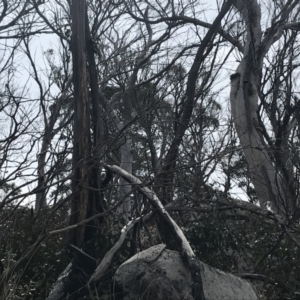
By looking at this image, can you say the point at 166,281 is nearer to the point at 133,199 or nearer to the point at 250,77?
the point at 133,199

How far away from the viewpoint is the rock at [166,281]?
615cm

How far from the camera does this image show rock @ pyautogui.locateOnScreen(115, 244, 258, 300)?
6148 millimetres

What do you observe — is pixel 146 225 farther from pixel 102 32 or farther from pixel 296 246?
pixel 102 32

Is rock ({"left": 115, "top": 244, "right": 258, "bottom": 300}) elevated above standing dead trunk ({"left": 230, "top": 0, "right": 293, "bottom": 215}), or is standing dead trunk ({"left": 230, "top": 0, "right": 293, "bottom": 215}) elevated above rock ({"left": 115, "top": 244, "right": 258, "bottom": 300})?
standing dead trunk ({"left": 230, "top": 0, "right": 293, "bottom": 215})

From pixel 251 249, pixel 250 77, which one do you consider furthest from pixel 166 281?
pixel 250 77

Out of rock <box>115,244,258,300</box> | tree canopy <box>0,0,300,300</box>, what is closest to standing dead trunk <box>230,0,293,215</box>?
tree canopy <box>0,0,300,300</box>

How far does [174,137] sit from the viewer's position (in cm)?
944

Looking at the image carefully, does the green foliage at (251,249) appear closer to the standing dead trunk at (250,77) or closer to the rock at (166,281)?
the rock at (166,281)

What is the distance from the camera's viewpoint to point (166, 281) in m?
6.18

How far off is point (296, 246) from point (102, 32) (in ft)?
25.4

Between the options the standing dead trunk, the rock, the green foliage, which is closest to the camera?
the rock

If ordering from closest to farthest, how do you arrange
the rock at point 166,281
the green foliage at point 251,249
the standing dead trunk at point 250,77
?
the rock at point 166,281 → the green foliage at point 251,249 → the standing dead trunk at point 250,77

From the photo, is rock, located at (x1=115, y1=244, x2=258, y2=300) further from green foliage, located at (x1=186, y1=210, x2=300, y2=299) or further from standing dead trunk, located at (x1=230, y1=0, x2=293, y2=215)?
standing dead trunk, located at (x1=230, y1=0, x2=293, y2=215)

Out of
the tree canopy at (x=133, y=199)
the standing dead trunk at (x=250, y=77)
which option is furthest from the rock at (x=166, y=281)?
the standing dead trunk at (x=250, y=77)
